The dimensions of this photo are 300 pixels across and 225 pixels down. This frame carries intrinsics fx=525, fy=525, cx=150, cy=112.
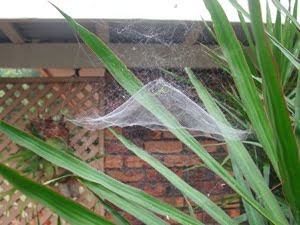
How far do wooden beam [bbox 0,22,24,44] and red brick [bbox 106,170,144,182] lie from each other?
0.97m

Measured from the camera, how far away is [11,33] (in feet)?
9.51

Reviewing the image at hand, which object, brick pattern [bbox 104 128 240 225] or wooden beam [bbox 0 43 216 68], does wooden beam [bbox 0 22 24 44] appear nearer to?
wooden beam [bbox 0 43 216 68]

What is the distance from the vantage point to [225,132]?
1151 mm

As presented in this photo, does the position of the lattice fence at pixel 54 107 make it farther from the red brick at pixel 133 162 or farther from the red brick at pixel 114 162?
the red brick at pixel 133 162

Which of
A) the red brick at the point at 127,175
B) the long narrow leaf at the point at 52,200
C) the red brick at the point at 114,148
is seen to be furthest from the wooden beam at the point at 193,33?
the long narrow leaf at the point at 52,200

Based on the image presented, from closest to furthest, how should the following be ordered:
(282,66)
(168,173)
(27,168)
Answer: (168,173) < (282,66) < (27,168)

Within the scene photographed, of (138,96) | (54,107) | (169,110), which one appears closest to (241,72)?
(138,96)

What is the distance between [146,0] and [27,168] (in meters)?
1.19

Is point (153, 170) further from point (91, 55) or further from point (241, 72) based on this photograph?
point (241, 72)

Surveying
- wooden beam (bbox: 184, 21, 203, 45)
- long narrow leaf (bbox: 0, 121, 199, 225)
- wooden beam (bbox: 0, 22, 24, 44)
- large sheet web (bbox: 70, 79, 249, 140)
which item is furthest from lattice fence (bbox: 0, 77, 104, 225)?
long narrow leaf (bbox: 0, 121, 199, 225)

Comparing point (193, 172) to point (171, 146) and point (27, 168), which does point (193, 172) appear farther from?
point (27, 168)

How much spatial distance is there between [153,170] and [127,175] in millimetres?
167

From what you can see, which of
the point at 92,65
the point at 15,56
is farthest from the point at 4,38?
the point at 92,65

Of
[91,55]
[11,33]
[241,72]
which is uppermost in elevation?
[11,33]
